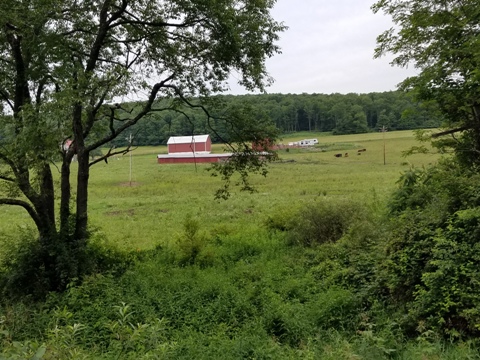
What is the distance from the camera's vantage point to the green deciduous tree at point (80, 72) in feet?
23.0

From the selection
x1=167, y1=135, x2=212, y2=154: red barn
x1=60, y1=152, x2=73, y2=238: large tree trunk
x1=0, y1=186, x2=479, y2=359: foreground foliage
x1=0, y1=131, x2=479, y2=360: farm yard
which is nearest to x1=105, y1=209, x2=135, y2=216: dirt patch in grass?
x1=0, y1=131, x2=479, y2=360: farm yard

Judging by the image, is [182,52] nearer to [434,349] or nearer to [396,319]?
[396,319]

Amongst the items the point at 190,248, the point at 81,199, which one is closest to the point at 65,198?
the point at 81,199

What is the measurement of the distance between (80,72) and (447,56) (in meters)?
8.08

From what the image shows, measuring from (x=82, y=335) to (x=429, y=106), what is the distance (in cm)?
949

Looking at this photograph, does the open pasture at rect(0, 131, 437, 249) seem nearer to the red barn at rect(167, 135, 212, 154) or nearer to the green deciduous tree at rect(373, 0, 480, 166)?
the green deciduous tree at rect(373, 0, 480, 166)

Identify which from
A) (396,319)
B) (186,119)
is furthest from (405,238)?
(186,119)

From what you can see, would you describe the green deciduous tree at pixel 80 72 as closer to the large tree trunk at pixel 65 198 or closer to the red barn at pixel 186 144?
the large tree trunk at pixel 65 198

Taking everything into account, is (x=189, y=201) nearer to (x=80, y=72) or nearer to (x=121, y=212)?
(x=121, y=212)

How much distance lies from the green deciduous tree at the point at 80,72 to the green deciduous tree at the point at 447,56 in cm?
353

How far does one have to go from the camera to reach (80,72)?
7121 millimetres

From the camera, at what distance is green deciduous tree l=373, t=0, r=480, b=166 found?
24.7 feet

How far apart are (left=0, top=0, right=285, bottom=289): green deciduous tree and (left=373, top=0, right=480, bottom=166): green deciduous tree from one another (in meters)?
3.53

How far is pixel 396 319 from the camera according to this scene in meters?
5.50
